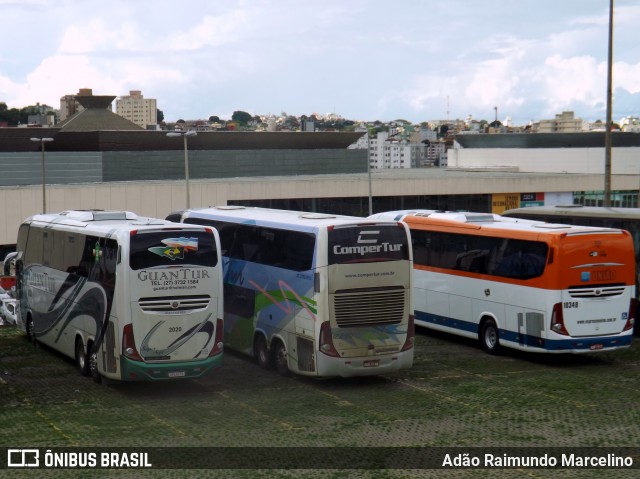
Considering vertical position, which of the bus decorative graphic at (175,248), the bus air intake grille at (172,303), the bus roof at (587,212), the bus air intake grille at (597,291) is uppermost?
the bus decorative graphic at (175,248)

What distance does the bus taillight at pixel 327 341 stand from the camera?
20.5m

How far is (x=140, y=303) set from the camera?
19484 mm

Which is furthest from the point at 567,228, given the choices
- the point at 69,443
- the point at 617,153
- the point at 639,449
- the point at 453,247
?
the point at 617,153

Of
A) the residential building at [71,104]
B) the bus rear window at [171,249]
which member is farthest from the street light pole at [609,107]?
the residential building at [71,104]

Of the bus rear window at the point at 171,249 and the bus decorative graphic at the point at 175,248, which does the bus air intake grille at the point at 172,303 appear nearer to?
the bus rear window at the point at 171,249

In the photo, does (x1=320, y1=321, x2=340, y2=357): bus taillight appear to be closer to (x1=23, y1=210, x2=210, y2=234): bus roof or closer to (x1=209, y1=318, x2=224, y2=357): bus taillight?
(x1=209, y1=318, x2=224, y2=357): bus taillight

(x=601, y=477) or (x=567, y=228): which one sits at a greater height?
(x=567, y=228)

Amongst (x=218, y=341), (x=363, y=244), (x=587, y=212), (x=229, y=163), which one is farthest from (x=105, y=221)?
(x=229, y=163)

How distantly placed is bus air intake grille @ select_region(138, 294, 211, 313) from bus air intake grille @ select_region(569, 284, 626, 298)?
27.3 feet

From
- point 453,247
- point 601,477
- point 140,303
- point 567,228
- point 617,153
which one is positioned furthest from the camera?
point 617,153

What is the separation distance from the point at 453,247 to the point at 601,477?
1283 centimetres

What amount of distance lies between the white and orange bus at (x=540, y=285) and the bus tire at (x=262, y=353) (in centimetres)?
566

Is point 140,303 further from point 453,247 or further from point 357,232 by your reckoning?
point 453,247

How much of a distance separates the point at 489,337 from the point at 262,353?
5.79 m
